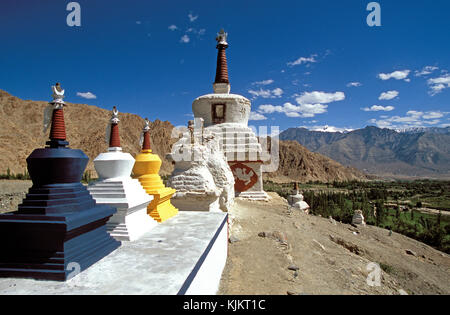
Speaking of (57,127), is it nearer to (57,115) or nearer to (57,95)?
(57,115)

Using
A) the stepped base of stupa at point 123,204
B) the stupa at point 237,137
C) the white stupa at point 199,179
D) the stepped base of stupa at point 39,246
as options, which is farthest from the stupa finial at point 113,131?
Result: the stupa at point 237,137

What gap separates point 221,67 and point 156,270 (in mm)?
16006

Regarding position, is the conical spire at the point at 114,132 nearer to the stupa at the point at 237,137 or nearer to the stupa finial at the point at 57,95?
the stupa finial at the point at 57,95

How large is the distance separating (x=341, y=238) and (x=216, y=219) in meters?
7.68

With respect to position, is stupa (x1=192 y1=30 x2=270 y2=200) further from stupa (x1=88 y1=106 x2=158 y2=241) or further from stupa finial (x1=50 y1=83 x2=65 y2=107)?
stupa finial (x1=50 y1=83 x2=65 y2=107)

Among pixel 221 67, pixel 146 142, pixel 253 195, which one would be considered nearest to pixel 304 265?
pixel 146 142

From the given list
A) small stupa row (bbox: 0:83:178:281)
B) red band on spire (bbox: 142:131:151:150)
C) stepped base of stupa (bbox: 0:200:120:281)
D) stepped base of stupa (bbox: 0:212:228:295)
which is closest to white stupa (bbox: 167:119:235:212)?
red band on spire (bbox: 142:131:151:150)

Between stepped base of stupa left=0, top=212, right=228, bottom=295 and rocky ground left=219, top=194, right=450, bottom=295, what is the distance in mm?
854

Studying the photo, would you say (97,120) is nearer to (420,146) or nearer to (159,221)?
(159,221)

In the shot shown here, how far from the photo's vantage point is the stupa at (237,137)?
14.9 metres

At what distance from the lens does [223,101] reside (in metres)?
16.2

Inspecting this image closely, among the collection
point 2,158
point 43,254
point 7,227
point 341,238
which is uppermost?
point 2,158
